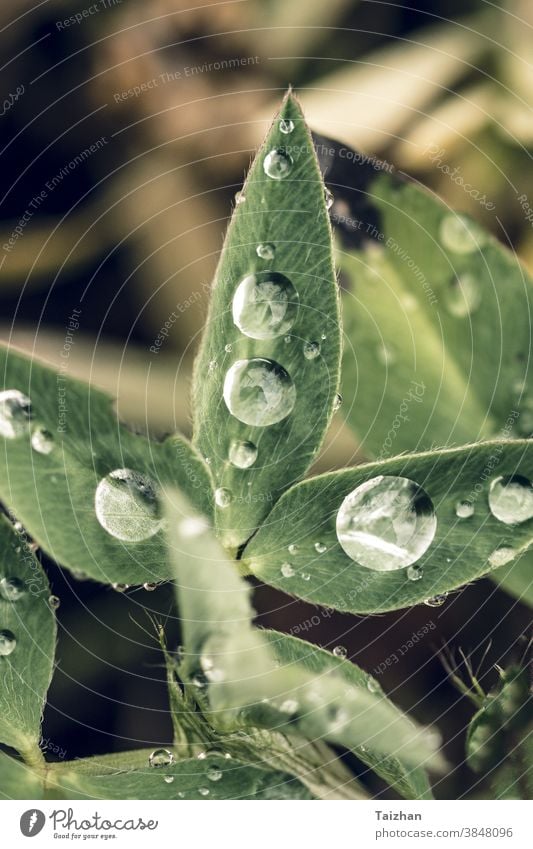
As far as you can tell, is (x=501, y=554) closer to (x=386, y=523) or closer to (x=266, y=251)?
(x=386, y=523)

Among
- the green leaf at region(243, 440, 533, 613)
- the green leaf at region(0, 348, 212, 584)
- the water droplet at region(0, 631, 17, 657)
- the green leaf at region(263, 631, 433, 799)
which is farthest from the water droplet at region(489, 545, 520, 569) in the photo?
the water droplet at region(0, 631, 17, 657)

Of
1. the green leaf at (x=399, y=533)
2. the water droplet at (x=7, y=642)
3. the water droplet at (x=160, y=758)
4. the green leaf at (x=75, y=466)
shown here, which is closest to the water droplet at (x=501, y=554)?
the green leaf at (x=399, y=533)

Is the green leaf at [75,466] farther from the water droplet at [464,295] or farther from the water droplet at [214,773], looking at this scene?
the water droplet at [464,295]

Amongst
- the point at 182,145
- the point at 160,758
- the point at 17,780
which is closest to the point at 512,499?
the point at 160,758

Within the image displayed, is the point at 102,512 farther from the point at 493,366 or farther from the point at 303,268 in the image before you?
the point at 493,366

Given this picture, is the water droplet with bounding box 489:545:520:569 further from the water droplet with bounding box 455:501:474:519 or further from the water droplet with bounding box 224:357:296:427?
the water droplet with bounding box 224:357:296:427
